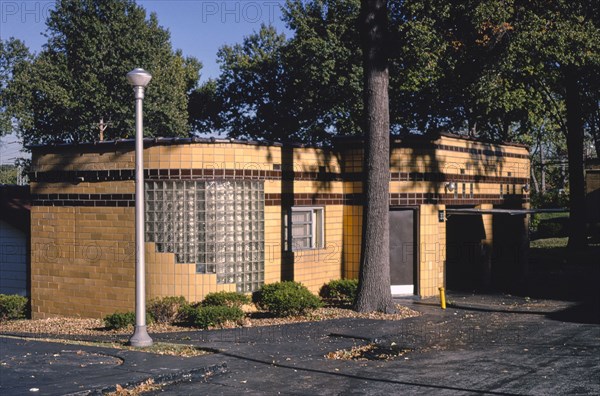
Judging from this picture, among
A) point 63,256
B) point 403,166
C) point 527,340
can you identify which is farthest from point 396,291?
point 63,256

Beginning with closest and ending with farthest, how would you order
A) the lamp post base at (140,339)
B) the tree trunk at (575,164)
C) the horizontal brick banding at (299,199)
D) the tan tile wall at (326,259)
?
the lamp post base at (140,339)
the horizontal brick banding at (299,199)
the tan tile wall at (326,259)
the tree trunk at (575,164)

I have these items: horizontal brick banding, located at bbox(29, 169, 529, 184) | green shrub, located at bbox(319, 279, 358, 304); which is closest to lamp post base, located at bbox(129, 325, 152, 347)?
horizontal brick banding, located at bbox(29, 169, 529, 184)

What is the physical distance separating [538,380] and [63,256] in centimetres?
1249

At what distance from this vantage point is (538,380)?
1088 cm

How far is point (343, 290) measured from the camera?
19.5 m

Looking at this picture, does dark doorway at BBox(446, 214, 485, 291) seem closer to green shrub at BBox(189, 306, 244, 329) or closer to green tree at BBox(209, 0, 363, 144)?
green shrub at BBox(189, 306, 244, 329)

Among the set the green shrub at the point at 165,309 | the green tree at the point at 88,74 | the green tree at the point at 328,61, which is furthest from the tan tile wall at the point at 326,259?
the green tree at the point at 88,74

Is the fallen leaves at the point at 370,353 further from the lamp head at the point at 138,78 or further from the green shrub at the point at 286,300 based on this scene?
the lamp head at the point at 138,78

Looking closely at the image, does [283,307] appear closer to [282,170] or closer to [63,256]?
[282,170]

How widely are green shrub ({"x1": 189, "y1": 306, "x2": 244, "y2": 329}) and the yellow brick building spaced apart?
1.17 m

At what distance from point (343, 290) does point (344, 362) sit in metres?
7.11

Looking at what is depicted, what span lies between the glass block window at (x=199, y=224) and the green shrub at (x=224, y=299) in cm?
68

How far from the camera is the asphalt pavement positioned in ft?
33.9

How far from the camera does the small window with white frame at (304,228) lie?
1927cm
